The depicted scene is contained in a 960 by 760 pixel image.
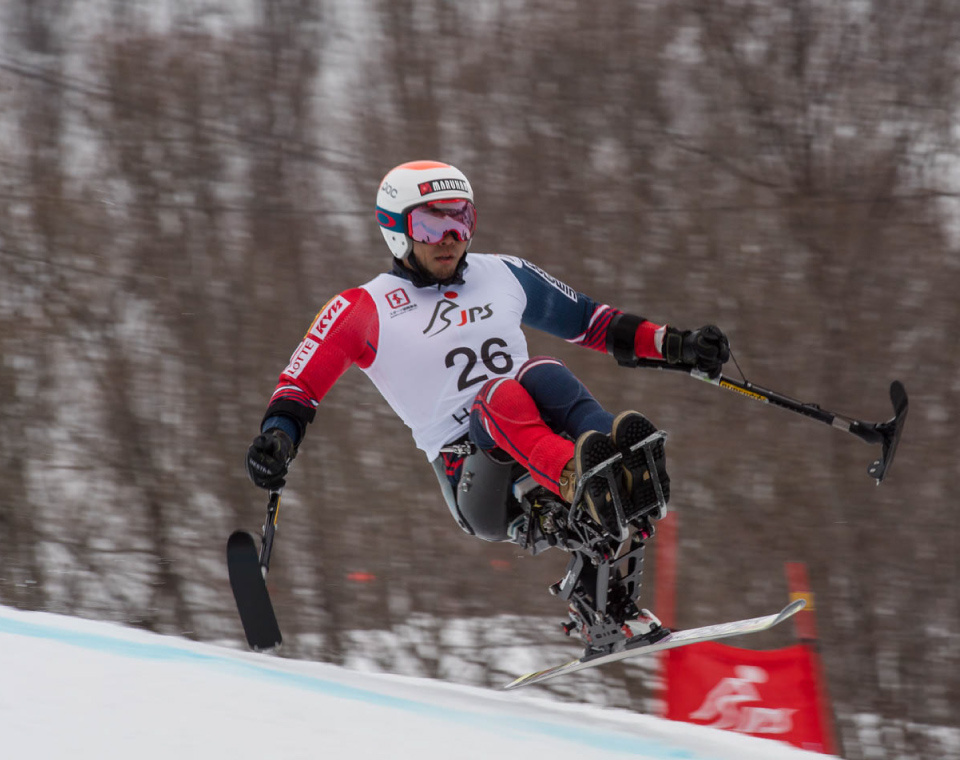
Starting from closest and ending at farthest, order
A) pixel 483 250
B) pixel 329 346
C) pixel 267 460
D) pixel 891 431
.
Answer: pixel 267 460, pixel 329 346, pixel 891 431, pixel 483 250

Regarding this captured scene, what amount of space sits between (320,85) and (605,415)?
17.4ft

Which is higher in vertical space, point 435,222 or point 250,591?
point 435,222

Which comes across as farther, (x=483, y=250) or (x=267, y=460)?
(x=483, y=250)

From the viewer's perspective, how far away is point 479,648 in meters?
7.46

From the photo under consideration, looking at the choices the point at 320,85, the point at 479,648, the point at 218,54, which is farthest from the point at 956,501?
the point at 218,54

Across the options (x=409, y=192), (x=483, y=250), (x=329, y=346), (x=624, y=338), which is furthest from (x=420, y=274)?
(x=483, y=250)

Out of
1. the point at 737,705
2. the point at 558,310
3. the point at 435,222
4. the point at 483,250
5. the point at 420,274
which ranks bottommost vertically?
the point at 737,705

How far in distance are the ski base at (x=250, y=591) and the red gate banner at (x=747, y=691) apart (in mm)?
1497

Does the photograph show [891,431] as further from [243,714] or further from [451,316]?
[243,714]

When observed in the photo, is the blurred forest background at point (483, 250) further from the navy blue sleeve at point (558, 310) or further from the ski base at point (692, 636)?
the ski base at point (692, 636)

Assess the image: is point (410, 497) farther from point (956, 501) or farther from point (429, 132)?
point (956, 501)

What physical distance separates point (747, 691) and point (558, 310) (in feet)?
5.25

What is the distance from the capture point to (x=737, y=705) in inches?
155

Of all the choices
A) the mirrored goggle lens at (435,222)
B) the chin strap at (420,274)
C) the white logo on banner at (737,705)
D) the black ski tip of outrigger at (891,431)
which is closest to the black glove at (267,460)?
the chin strap at (420,274)
